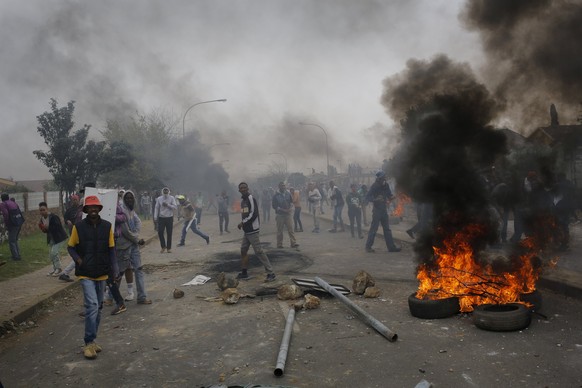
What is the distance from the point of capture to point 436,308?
531 cm

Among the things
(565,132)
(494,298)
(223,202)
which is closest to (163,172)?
(223,202)

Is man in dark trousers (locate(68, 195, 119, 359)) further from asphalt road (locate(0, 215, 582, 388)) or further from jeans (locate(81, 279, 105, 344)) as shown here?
asphalt road (locate(0, 215, 582, 388))

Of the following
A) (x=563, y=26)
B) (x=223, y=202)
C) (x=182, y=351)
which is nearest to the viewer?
(x=182, y=351)

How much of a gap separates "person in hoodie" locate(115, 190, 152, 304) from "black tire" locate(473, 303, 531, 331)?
4.65 metres

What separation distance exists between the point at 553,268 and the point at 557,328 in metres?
2.66

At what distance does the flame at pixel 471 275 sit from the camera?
17.6 feet

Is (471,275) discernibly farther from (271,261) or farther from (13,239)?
(13,239)

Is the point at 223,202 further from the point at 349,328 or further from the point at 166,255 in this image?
the point at 349,328

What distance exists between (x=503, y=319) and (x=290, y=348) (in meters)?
2.25

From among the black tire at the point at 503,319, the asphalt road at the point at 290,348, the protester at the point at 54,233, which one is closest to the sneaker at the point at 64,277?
the protester at the point at 54,233

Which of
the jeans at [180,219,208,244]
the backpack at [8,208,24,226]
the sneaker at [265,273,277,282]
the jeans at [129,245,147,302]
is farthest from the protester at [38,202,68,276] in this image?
the jeans at [180,219,208,244]

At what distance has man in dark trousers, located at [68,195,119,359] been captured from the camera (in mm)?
4809

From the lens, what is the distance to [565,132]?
14859 mm

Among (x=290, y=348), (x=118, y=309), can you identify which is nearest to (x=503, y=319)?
(x=290, y=348)
